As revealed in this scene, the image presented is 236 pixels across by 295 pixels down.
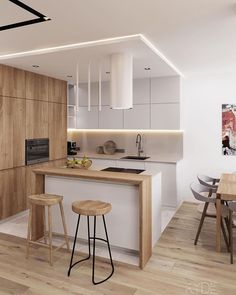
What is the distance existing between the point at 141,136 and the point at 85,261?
3.21m

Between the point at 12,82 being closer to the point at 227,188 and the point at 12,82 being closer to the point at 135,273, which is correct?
the point at 135,273

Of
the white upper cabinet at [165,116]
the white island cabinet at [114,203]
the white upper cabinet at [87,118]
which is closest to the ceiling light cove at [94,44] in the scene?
the white upper cabinet at [165,116]

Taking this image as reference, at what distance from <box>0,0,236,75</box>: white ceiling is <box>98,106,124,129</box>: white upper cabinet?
7.11 feet

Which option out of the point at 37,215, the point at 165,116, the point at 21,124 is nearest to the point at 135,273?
the point at 37,215

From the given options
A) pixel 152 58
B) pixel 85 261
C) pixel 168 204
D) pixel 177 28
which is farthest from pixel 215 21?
pixel 168 204

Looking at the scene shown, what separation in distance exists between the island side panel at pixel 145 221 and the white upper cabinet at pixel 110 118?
279cm

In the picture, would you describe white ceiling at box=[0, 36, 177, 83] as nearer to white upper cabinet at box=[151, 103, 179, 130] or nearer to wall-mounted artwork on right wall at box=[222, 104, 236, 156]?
white upper cabinet at box=[151, 103, 179, 130]

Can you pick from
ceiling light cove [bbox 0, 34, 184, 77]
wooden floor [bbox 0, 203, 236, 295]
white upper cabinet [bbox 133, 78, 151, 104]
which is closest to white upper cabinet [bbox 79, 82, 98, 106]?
white upper cabinet [bbox 133, 78, 151, 104]

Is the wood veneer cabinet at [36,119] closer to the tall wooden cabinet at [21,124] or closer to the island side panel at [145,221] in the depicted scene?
the tall wooden cabinet at [21,124]

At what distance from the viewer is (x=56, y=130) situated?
540 centimetres

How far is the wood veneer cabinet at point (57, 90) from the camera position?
204 inches

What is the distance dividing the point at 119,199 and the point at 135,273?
2.70 ft

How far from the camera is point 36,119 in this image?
483 cm

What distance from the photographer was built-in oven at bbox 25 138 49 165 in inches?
183
